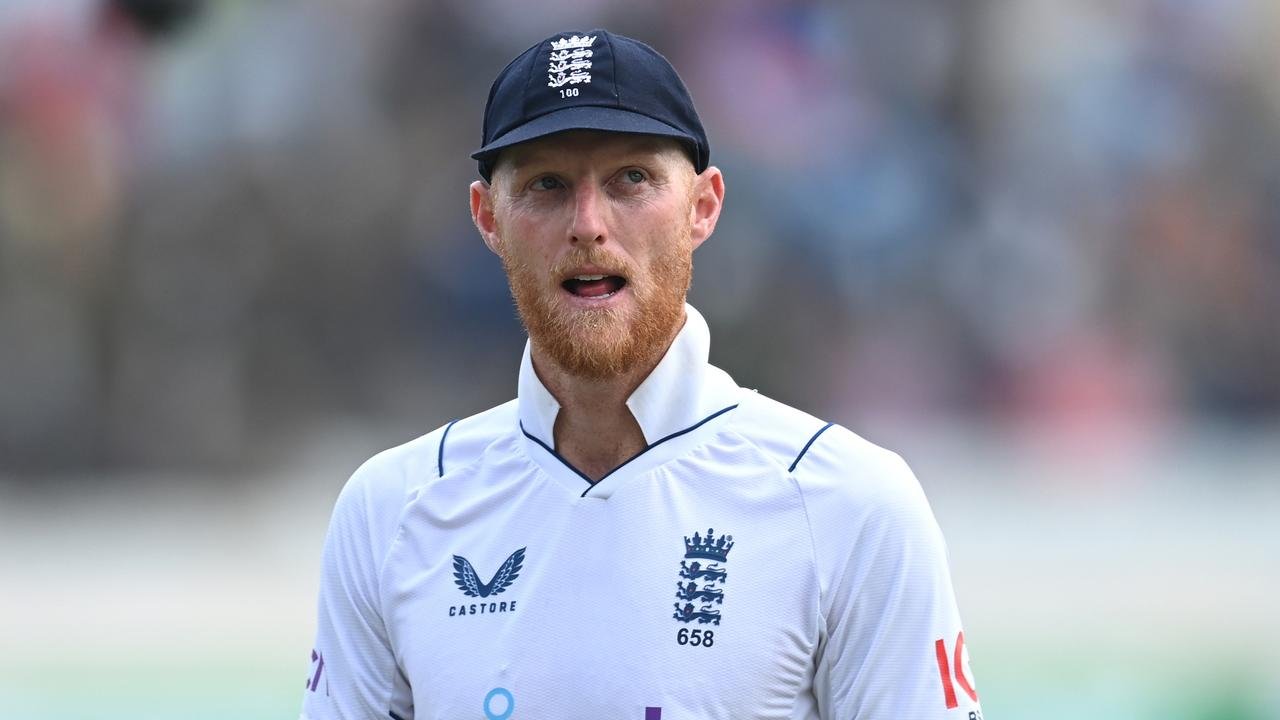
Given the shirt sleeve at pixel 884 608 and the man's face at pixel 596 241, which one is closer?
the shirt sleeve at pixel 884 608

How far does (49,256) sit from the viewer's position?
8.87 m

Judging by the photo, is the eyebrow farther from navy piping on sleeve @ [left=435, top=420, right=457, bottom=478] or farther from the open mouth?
navy piping on sleeve @ [left=435, top=420, right=457, bottom=478]

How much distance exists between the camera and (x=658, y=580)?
2.39 metres

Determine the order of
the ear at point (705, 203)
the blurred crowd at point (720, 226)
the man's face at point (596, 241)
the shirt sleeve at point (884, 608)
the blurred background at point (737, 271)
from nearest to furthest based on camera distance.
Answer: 1. the shirt sleeve at point (884, 608)
2. the man's face at point (596, 241)
3. the ear at point (705, 203)
4. the blurred background at point (737, 271)
5. the blurred crowd at point (720, 226)

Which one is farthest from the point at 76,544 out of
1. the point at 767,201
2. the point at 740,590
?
the point at 740,590

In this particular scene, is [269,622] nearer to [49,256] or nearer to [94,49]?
[49,256]

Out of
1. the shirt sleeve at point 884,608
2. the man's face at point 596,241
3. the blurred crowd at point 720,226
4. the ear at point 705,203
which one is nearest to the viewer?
the shirt sleeve at point 884,608

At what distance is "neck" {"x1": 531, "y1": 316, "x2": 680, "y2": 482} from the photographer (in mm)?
2521

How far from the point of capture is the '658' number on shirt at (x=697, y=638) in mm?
2336

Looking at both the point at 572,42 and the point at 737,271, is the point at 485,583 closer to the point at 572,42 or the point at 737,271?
the point at 572,42

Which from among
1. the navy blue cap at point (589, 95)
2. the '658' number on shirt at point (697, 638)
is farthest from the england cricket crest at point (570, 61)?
the '658' number on shirt at point (697, 638)

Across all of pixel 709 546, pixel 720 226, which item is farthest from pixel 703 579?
pixel 720 226

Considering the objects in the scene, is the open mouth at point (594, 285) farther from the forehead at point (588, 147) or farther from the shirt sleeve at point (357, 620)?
the shirt sleeve at point (357, 620)

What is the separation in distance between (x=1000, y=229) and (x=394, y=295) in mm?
3247
